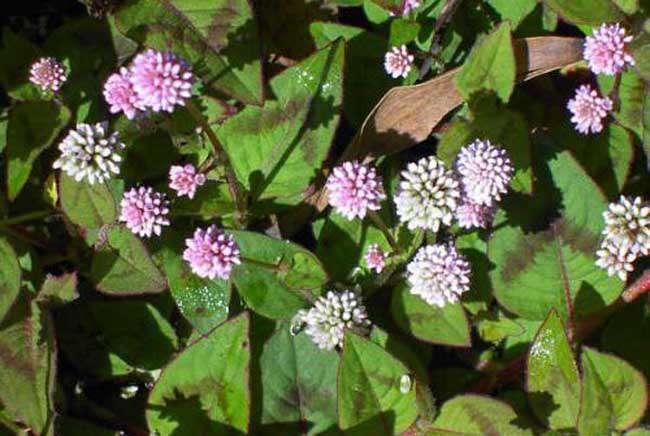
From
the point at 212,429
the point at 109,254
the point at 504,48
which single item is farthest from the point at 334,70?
the point at 212,429

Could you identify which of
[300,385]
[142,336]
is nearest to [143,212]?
[142,336]

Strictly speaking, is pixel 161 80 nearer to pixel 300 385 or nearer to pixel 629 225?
pixel 300 385

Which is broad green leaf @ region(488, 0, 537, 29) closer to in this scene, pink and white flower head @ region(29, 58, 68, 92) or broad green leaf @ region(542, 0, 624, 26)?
broad green leaf @ region(542, 0, 624, 26)

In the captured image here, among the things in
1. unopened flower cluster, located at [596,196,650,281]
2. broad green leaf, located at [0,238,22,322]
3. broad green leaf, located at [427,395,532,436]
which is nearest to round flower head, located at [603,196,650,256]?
unopened flower cluster, located at [596,196,650,281]

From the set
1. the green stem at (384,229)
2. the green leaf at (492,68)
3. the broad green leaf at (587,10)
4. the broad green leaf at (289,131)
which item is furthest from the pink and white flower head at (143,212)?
the broad green leaf at (587,10)

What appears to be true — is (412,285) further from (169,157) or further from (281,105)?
(169,157)

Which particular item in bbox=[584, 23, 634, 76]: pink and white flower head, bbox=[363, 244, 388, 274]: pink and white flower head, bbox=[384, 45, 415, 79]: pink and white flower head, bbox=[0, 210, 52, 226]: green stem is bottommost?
bbox=[0, 210, 52, 226]: green stem
